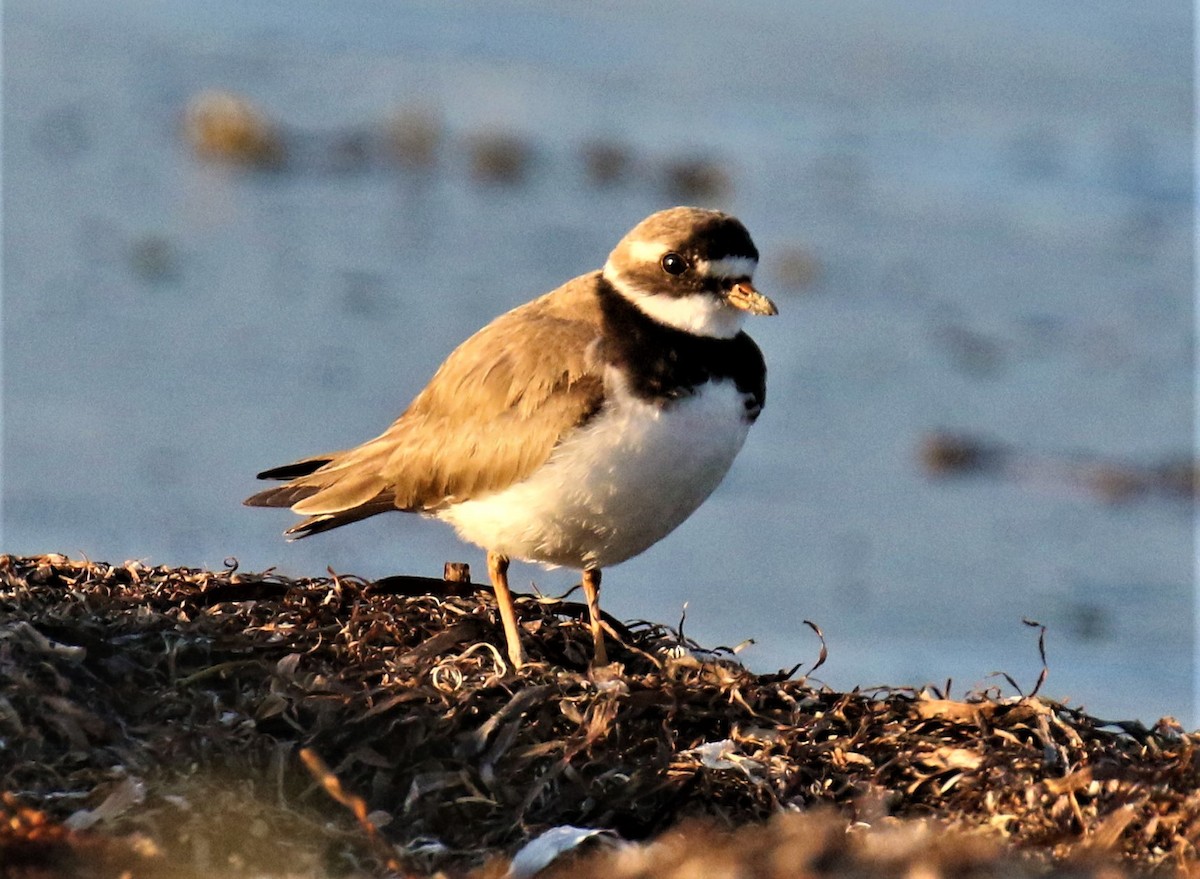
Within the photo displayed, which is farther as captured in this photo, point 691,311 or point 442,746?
point 691,311

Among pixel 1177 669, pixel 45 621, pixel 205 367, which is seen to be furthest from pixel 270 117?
pixel 45 621

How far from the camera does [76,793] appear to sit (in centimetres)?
462

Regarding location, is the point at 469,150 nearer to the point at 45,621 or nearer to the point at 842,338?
the point at 842,338

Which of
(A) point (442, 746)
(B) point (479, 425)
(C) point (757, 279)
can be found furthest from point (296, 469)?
(C) point (757, 279)

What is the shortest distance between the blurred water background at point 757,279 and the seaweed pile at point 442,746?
12.3 feet

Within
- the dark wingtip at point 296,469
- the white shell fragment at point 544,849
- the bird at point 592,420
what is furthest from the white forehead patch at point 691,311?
the white shell fragment at point 544,849

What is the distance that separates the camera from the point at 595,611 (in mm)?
5801

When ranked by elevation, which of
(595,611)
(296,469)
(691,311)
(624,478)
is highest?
(691,311)

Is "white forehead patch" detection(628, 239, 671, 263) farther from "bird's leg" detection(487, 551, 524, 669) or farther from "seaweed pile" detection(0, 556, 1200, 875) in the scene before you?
"seaweed pile" detection(0, 556, 1200, 875)

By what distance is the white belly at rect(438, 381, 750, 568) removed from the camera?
5898mm

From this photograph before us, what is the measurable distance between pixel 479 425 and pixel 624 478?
59 cm

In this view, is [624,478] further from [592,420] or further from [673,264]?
[673,264]

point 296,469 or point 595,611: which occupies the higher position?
point 296,469

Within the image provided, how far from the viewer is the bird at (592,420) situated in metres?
5.93
